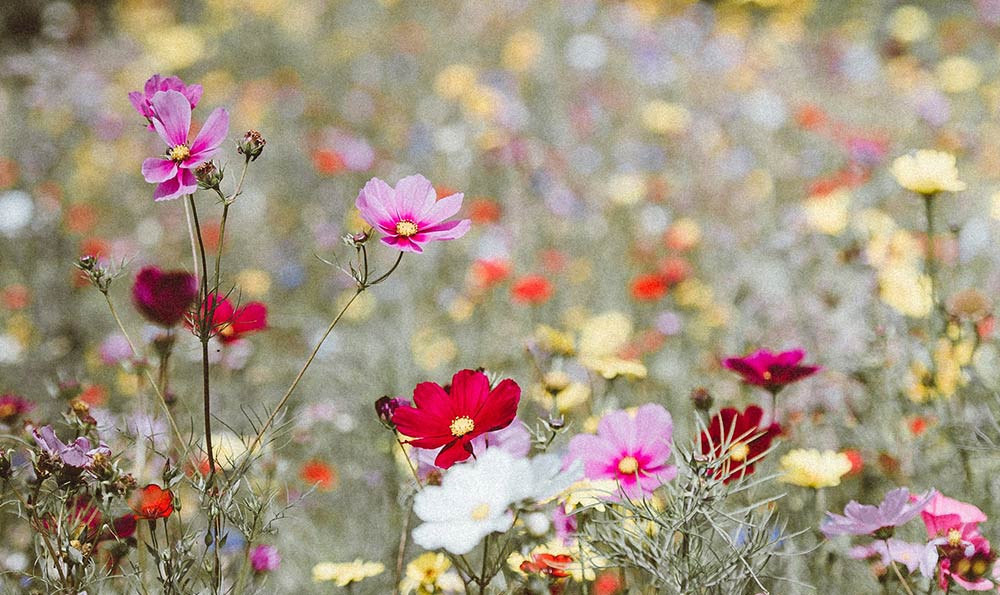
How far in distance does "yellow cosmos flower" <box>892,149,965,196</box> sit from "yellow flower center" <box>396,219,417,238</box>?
2.08 feet

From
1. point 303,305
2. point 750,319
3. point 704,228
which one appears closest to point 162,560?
point 750,319

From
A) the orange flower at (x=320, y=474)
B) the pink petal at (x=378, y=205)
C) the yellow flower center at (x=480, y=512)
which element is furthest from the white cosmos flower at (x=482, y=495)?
the orange flower at (x=320, y=474)

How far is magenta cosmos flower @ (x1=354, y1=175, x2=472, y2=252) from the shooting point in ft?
2.23

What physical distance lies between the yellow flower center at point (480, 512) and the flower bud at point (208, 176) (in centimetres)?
30

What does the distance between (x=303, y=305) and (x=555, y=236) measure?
69cm

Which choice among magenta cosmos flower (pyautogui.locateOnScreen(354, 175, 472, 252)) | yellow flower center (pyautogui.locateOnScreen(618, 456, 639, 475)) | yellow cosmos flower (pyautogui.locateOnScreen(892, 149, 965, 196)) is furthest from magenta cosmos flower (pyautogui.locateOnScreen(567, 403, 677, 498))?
yellow cosmos flower (pyautogui.locateOnScreen(892, 149, 965, 196))

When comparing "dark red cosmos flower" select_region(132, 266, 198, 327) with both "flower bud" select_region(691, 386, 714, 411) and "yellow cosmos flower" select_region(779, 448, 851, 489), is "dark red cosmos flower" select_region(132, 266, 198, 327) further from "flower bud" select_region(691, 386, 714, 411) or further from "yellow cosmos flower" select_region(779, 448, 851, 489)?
"yellow cosmos flower" select_region(779, 448, 851, 489)

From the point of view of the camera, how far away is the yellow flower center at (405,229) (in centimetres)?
69

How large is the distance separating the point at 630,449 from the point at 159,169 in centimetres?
46

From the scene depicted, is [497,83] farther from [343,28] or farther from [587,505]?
[587,505]

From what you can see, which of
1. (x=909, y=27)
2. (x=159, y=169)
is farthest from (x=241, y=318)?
(x=909, y=27)

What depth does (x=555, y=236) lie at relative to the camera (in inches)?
89.2

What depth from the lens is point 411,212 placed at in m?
0.71

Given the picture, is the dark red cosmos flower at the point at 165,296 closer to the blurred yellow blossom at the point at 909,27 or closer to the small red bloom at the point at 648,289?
the small red bloom at the point at 648,289
